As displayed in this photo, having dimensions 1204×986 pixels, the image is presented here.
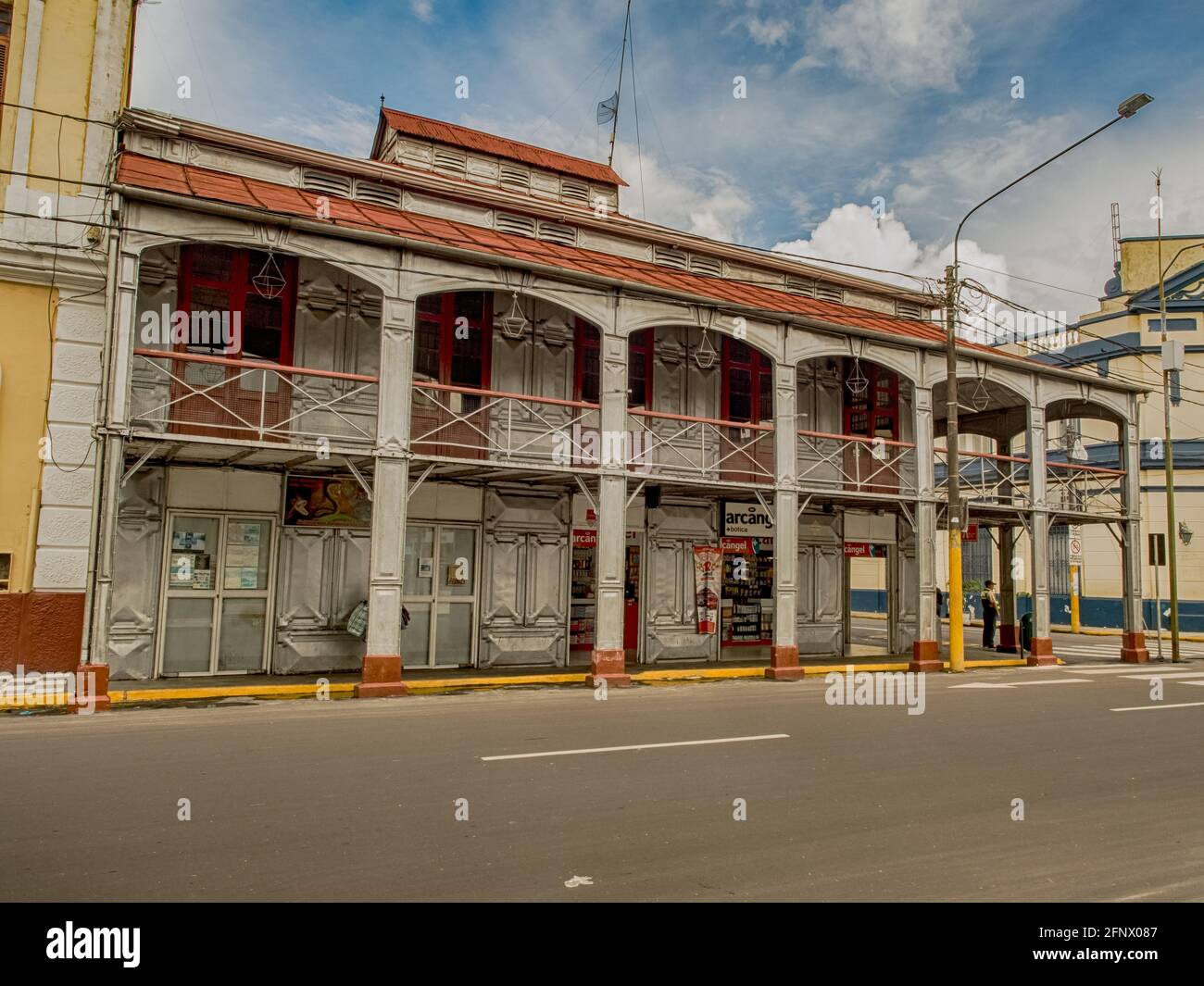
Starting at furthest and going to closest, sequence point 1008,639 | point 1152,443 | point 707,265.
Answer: point 1152,443
point 1008,639
point 707,265

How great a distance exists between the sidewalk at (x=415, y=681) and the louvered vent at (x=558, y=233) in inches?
345

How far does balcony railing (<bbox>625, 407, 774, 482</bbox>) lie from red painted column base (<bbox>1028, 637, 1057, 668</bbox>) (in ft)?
24.5

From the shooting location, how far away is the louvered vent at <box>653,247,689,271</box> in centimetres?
2030

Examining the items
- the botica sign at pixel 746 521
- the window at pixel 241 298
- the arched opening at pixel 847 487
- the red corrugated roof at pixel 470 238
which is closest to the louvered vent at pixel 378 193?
the red corrugated roof at pixel 470 238

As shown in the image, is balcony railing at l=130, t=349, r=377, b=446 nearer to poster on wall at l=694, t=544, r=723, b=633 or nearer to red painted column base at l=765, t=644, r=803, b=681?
poster on wall at l=694, t=544, r=723, b=633

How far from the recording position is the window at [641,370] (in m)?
18.5

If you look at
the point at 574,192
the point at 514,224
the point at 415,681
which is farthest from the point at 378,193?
the point at 415,681

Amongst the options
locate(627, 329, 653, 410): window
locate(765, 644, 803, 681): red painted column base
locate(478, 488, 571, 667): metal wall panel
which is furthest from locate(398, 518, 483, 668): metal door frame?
locate(765, 644, 803, 681): red painted column base

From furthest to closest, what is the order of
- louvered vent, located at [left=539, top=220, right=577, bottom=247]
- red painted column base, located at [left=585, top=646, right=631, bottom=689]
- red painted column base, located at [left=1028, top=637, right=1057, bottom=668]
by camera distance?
red painted column base, located at [left=1028, top=637, right=1057, bottom=668] < louvered vent, located at [left=539, top=220, right=577, bottom=247] < red painted column base, located at [left=585, top=646, right=631, bottom=689]

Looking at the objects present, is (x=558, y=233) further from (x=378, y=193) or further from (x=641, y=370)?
(x=378, y=193)

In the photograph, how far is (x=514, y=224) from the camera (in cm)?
1898

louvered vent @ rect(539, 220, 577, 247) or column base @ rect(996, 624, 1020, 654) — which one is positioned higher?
louvered vent @ rect(539, 220, 577, 247)

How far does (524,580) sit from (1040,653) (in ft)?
38.9

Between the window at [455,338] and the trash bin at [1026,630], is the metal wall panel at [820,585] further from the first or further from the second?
the window at [455,338]
